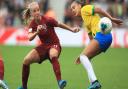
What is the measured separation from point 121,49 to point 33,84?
10461mm

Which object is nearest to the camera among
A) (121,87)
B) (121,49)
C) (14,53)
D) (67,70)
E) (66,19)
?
(121,87)

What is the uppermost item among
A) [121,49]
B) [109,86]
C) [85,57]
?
[85,57]

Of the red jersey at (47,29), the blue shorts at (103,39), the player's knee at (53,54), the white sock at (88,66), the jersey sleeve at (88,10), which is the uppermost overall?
the jersey sleeve at (88,10)

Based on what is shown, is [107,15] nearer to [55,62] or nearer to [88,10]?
[88,10]

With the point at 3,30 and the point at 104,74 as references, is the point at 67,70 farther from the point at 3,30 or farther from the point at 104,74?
Result: the point at 3,30

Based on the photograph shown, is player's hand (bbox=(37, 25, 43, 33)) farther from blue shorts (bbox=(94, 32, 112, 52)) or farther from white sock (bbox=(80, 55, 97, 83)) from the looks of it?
blue shorts (bbox=(94, 32, 112, 52))

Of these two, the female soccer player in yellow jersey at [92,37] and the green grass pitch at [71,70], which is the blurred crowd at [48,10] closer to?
the green grass pitch at [71,70]

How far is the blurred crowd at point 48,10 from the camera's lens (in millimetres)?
27469

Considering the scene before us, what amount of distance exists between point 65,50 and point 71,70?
6213 millimetres

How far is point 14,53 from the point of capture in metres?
22.4

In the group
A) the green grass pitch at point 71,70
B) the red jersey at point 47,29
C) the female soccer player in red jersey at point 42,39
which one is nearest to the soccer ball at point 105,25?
the female soccer player in red jersey at point 42,39

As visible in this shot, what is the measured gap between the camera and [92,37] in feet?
41.0

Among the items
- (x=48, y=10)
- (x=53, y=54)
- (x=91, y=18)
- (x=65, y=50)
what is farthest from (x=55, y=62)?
(x=48, y=10)

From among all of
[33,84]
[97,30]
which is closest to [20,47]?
[33,84]
